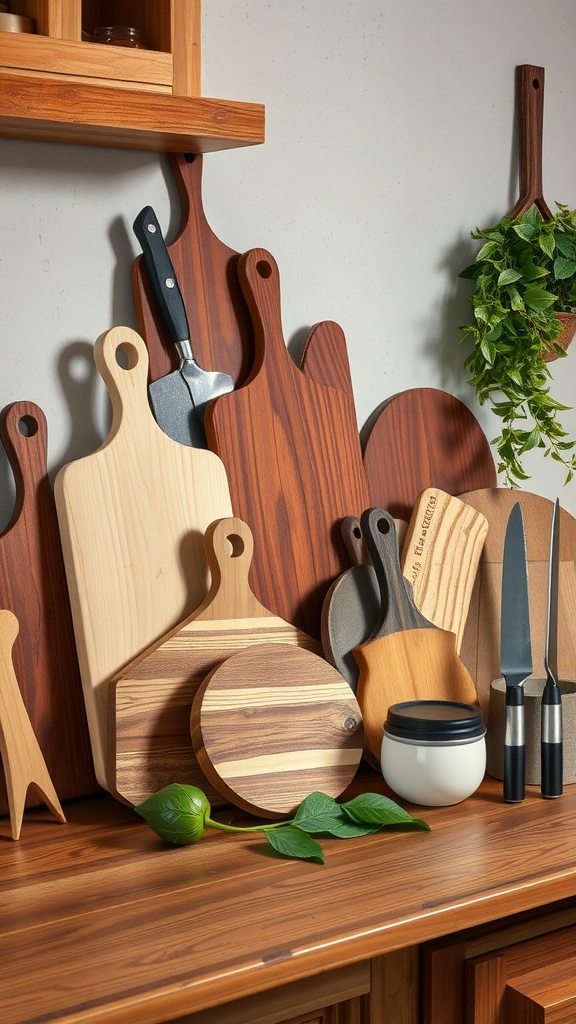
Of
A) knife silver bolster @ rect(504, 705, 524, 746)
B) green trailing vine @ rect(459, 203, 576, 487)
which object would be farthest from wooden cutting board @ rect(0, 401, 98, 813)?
green trailing vine @ rect(459, 203, 576, 487)

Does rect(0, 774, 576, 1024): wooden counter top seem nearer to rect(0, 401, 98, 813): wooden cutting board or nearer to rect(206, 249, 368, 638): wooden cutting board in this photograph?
rect(0, 401, 98, 813): wooden cutting board

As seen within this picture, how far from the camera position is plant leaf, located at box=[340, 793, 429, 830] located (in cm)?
105

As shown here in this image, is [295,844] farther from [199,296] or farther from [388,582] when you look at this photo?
[199,296]

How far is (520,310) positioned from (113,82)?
66 centimetres

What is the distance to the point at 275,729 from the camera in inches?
44.4

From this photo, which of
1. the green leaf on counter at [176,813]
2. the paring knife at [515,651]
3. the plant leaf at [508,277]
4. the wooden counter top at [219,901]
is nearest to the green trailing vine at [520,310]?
the plant leaf at [508,277]

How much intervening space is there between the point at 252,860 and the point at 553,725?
0.39 meters

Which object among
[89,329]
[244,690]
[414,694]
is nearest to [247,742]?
[244,690]

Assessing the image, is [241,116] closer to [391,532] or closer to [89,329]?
[89,329]

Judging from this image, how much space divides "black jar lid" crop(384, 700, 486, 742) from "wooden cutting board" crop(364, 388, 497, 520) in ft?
1.06

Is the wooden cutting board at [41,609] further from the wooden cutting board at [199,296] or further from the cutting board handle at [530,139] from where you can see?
the cutting board handle at [530,139]

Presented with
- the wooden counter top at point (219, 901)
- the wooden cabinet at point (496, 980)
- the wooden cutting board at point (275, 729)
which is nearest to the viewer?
the wooden counter top at point (219, 901)

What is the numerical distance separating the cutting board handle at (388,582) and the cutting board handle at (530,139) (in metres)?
0.57

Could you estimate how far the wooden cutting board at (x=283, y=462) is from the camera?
4.12ft
